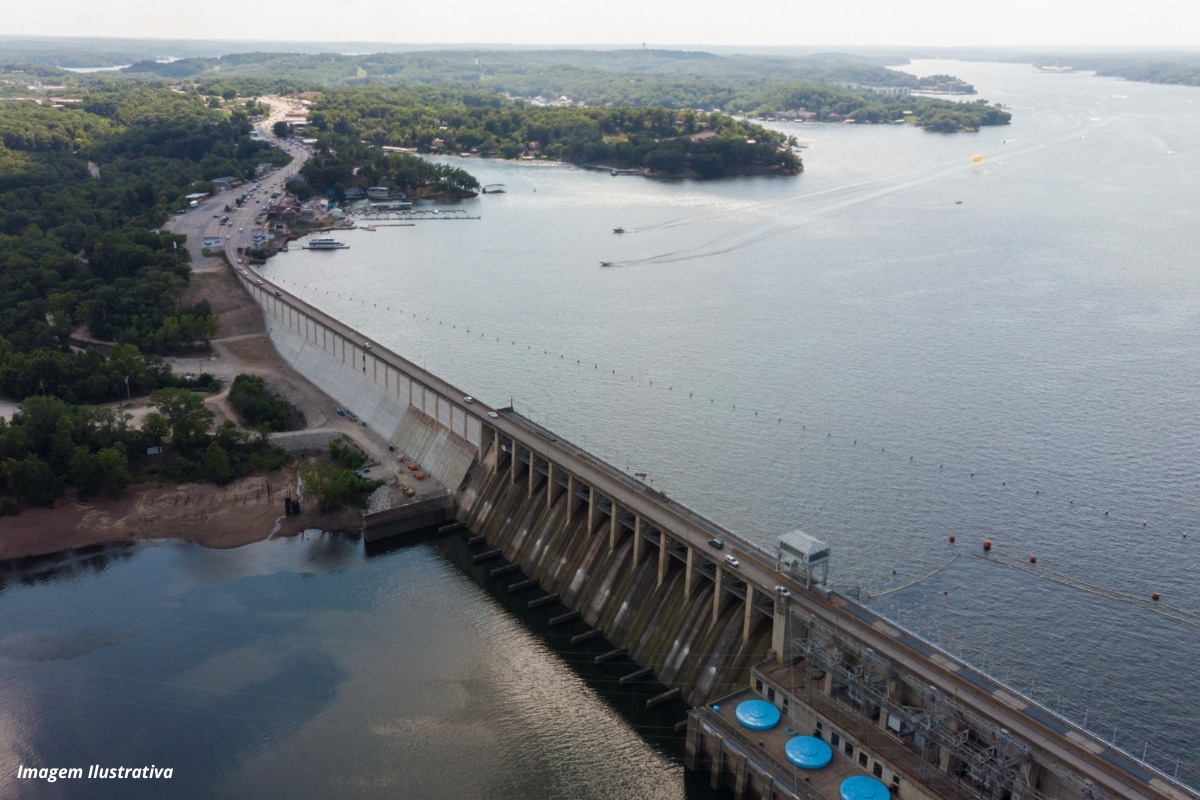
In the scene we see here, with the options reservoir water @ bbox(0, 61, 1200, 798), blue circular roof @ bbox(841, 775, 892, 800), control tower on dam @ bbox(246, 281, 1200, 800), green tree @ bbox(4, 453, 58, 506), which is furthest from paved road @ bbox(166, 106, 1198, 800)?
green tree @ bbox(4, 453, 58, 506)

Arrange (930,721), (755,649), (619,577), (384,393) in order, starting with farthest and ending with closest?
(384,393) < (619,577) < (755,649) < (930,721)

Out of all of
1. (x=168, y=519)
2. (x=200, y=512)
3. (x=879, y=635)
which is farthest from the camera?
(x=200, y=512)

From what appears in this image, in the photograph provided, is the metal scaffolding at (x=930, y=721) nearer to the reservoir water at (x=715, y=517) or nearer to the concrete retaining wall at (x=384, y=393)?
the reservoir water at (x=715, y=517)

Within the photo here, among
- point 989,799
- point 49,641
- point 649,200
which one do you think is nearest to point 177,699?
point 49,641

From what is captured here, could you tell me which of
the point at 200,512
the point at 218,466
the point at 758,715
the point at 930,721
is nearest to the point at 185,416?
the point at 218,466

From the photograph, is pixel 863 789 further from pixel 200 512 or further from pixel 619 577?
pixel 200 512

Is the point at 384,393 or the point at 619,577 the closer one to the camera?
the point at 619,577

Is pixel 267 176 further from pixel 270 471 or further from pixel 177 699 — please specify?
pixel 177 699
